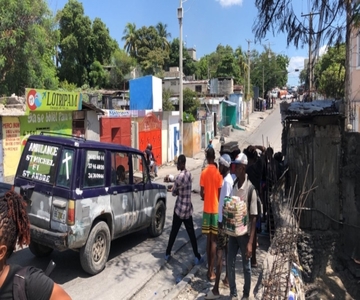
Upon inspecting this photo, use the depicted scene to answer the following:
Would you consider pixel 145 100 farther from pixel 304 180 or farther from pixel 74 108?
pixel 304 180

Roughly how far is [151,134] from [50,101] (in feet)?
25.5

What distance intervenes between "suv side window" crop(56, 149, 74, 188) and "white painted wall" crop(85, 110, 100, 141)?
9698 mm

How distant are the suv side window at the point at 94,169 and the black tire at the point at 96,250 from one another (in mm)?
660

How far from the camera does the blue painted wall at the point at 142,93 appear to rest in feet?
69.9

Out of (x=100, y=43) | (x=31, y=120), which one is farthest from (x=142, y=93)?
(x=100, y=43)

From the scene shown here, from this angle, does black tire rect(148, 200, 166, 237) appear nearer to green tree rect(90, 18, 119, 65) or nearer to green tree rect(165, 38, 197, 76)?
green tree rect(90, 18, 119, 65)

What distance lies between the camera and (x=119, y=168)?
642 cm

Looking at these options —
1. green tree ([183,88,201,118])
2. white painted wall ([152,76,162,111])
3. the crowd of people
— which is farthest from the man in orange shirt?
green tree ([183,88,201,118])

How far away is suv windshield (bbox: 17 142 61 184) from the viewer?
17.9 ft

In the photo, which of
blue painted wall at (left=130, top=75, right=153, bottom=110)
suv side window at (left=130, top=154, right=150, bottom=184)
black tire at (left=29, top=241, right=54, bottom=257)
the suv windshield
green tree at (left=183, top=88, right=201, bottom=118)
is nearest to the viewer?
the suv windshield

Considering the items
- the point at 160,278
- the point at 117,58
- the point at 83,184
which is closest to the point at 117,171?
the point at 83,184

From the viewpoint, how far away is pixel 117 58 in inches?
1746

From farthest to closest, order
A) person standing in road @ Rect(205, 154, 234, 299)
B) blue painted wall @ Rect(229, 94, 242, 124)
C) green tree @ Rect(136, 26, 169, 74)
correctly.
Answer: green tree @ Rect(136, 26, 169, 74)
blue painted wall @ Rect(229, 94, 242, 124)
person standing in road @ Rect(205, 154, 234, 299)

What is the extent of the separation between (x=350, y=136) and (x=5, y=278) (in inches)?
221
